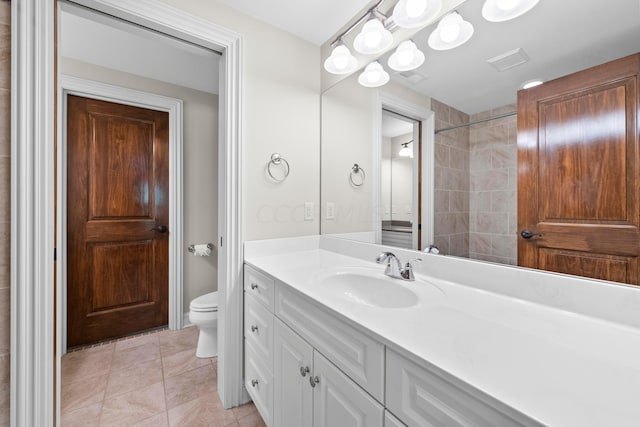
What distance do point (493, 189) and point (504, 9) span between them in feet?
1.99

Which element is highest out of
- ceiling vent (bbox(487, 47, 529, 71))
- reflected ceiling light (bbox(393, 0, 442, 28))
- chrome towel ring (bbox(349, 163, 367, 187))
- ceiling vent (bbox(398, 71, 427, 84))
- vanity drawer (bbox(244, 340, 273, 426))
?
reflected ceiling light (bbox(393, 0, 442, 28))

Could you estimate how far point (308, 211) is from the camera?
5.67 ft

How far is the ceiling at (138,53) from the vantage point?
154 centimetres

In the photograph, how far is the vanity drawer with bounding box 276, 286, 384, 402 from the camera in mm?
636

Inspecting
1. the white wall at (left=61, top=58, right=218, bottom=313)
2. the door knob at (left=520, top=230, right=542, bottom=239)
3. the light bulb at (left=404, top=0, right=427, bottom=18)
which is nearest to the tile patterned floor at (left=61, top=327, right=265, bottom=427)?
the white wall at (left=61, top=58, right=218, bottom=313)

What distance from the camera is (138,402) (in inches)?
57.7

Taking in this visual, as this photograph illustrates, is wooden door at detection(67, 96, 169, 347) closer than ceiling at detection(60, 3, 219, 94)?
No

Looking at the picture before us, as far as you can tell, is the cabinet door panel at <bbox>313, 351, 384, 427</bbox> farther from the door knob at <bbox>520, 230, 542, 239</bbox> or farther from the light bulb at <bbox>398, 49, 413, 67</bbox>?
the light bulb at <bbox>398, 49, 413, 67</bbox>

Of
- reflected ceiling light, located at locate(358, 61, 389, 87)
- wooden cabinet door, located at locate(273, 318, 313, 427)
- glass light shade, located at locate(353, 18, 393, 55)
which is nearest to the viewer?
wooden cabinet door, located at locate(273, 318, 313, 427)

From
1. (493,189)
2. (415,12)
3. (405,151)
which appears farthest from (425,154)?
(415,12)

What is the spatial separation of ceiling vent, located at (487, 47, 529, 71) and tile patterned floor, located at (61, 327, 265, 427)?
1.87 metres

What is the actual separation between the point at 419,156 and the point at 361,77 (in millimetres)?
611

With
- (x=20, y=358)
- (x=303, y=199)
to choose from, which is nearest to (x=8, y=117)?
(x=20, y=358)

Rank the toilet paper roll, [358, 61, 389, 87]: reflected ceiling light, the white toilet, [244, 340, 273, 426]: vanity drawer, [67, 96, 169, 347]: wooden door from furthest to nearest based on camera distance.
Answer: the toilet paper roll → [67, 96, 169, 347]: wooden door → the white toilet → [358, 61, 389, 87]: reflected ceiling light → [244, 340, 273, 426]: vanity drawer
